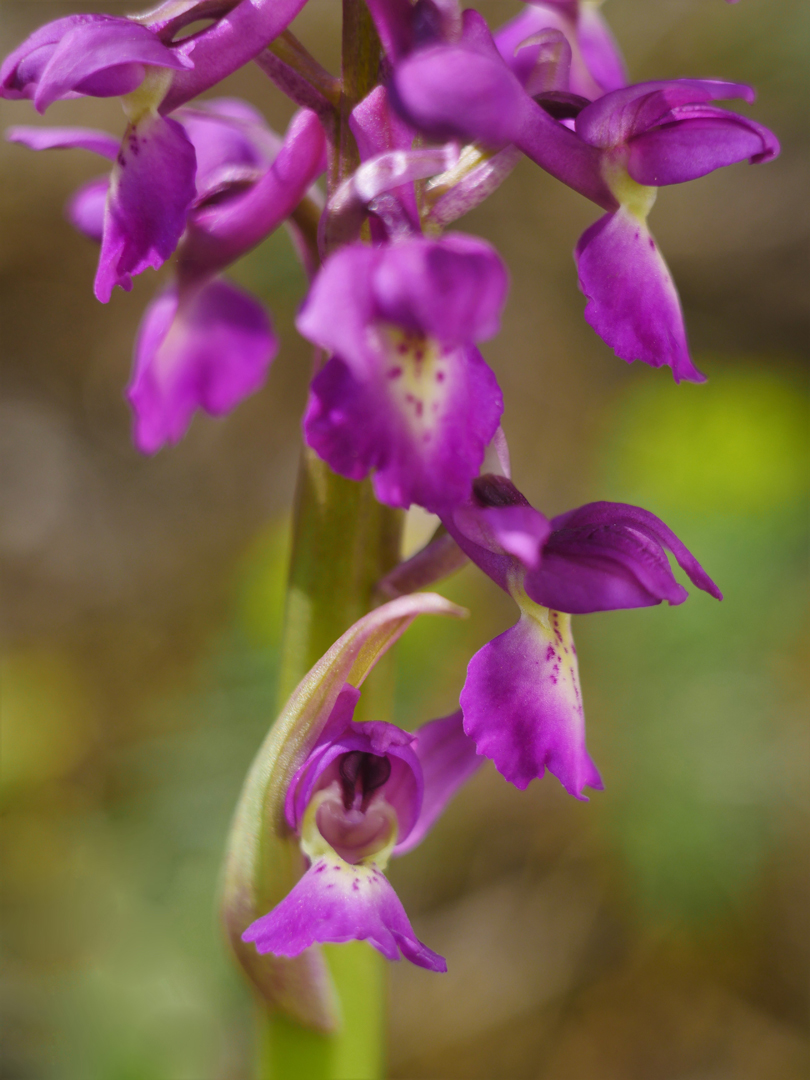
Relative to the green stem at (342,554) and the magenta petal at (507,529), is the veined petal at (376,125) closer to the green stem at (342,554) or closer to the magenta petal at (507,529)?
the green stem at (342,554)

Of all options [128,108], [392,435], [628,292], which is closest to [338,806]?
[392,435]

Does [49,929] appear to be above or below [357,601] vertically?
below

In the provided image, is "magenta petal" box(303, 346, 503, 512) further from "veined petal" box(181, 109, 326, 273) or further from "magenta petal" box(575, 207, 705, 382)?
"veined petal" box(181, 109, 326, 273)

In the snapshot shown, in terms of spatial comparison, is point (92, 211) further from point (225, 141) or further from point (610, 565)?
point (610, 565)

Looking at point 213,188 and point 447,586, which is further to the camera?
point 447,586

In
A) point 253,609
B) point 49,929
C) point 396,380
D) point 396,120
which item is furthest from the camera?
point 253,609

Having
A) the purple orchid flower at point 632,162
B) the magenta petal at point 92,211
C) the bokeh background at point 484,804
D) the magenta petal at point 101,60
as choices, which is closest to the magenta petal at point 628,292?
the purple orchid flower at point 632,162

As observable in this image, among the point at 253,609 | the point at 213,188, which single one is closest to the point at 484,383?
the point at 213,188

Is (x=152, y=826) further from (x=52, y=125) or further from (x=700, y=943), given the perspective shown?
(x=52, y=125)
